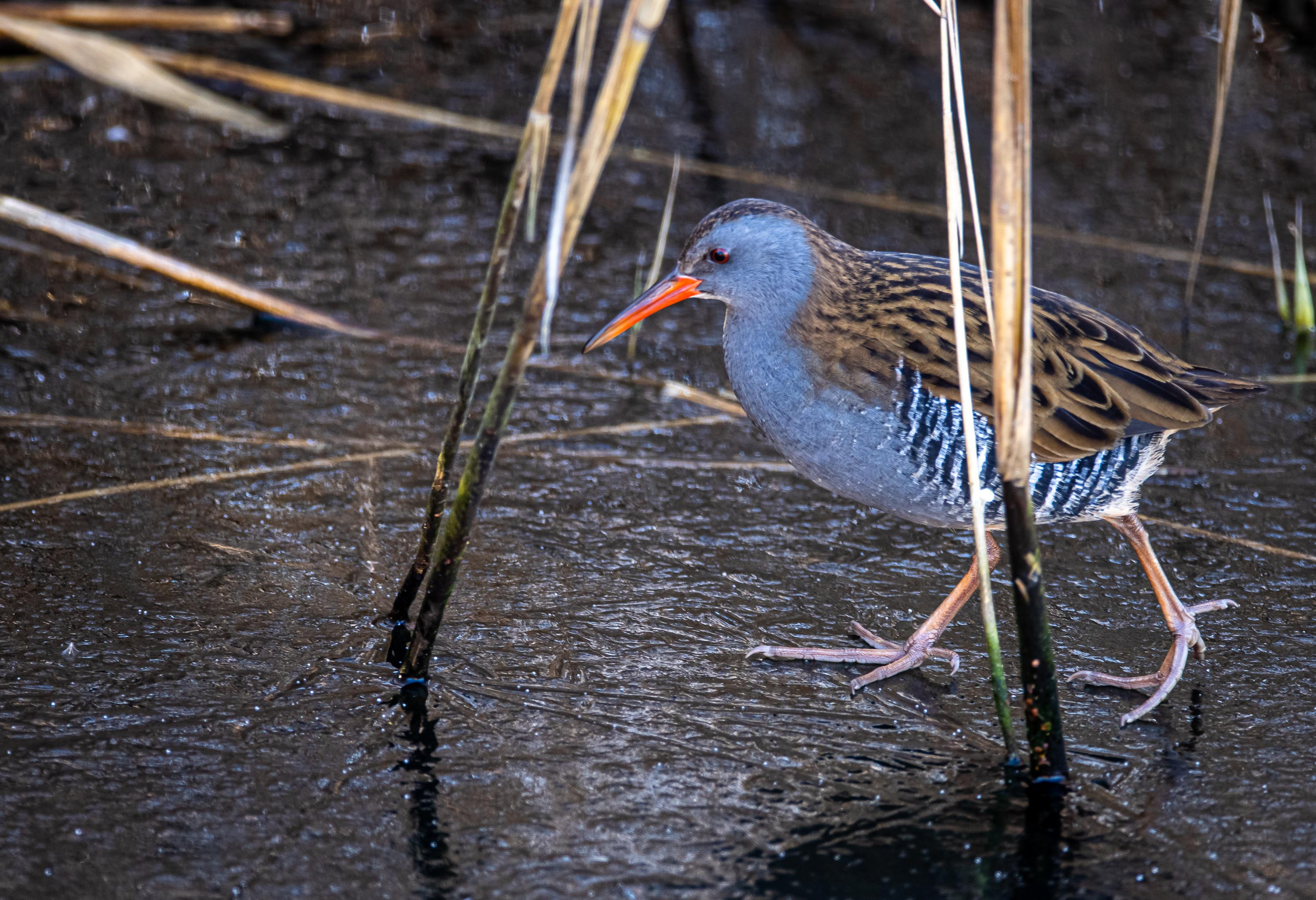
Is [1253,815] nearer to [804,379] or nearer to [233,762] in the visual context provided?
[804,379]

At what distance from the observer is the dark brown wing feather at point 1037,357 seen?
286 centimetres

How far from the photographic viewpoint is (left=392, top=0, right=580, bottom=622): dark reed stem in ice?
7.43 feet

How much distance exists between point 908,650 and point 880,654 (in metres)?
0.06

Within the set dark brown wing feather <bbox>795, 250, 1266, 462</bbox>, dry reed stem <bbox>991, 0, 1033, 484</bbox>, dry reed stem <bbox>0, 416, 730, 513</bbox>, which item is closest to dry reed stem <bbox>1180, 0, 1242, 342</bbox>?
dark brown wing feather <bbox>795, 250, 1266, 462</bbox>

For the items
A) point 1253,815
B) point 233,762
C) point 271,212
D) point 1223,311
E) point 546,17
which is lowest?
point 233,762

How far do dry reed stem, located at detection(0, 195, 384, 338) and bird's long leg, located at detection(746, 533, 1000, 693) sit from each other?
1923mm

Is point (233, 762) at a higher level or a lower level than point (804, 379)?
lower

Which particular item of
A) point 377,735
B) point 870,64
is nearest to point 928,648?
point 377,735

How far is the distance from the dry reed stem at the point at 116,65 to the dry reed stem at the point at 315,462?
217 cm

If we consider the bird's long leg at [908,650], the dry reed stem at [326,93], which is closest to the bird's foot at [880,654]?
the bird's long leg at [908,650]

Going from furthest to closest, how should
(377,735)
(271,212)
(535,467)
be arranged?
(271,212)
(535,467)
(377,735)

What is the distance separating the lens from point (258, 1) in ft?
22.0

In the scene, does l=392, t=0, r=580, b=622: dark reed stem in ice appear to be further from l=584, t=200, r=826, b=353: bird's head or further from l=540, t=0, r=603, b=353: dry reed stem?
l=584, t=200, r=826, b=353: bird's head

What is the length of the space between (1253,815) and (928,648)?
733 millimetres
